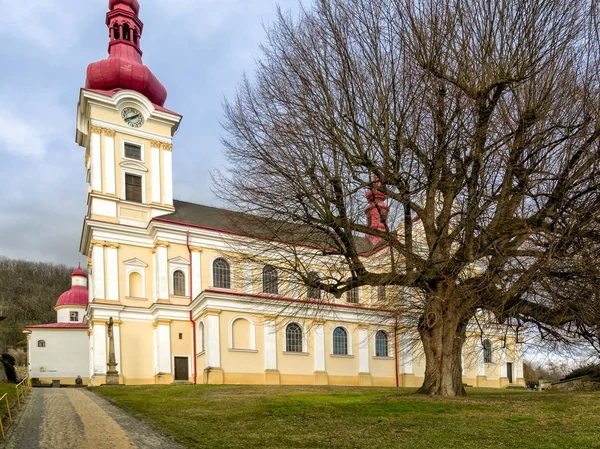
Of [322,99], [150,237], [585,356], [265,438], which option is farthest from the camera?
[150,237]

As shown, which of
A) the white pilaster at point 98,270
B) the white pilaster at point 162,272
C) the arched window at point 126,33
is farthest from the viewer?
the arched window at point 126,33

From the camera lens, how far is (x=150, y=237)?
34.1 metres

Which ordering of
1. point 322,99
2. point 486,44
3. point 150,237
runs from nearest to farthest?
point 486,44, point 322,99, point 150,237

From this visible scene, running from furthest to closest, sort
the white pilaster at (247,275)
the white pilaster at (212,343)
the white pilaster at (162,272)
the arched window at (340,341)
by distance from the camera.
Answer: the arched window at (340,341) → the white pilaster at (162,272) → the white pilaster at (212,343) → the white pilaster at (247,275)

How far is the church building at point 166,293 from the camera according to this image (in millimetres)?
29344

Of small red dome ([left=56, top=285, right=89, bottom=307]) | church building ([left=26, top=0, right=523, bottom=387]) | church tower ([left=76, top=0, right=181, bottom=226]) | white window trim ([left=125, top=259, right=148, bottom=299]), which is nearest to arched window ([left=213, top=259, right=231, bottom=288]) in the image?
church building ([left=26, top=0, right=523, bottom=387])

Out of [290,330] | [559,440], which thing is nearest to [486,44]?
[559,440]

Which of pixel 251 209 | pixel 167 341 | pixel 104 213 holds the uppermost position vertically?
pixel 104 213

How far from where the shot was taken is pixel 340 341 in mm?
33281

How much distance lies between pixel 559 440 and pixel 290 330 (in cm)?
2420

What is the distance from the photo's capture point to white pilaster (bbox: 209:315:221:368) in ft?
90.5

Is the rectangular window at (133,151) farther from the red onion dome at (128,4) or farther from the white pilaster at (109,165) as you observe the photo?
the red onion dome at (128,4)

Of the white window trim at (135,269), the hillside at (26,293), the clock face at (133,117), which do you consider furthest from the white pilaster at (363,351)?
the hillside at (26,293)

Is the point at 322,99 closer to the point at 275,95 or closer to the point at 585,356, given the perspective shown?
the point at 275,95
